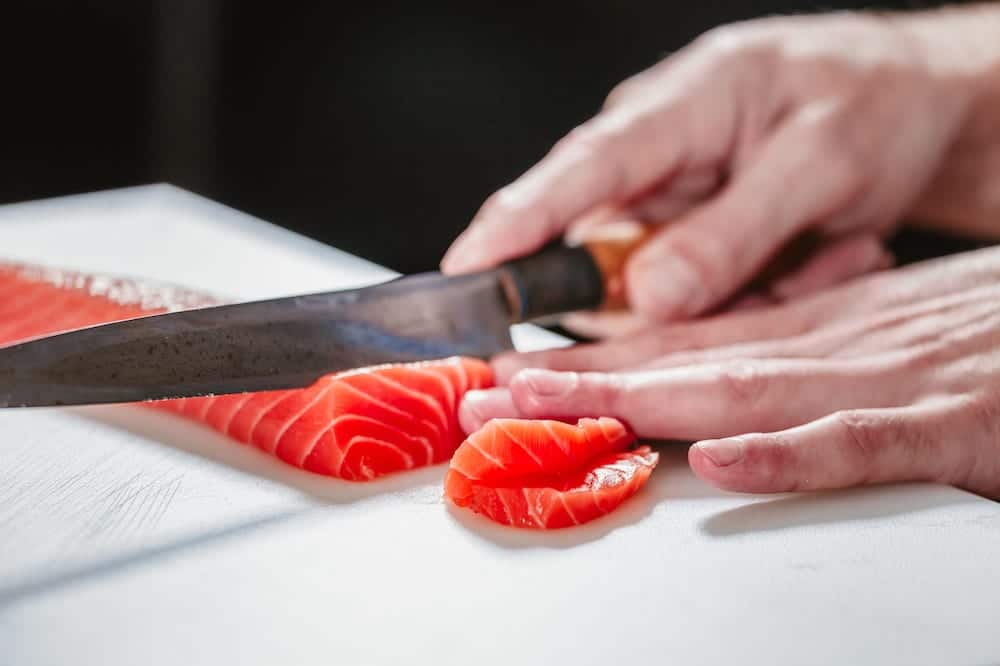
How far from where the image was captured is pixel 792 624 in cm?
124

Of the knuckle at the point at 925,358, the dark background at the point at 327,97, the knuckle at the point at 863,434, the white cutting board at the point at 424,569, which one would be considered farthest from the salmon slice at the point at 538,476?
the dark background at the point at 327,97

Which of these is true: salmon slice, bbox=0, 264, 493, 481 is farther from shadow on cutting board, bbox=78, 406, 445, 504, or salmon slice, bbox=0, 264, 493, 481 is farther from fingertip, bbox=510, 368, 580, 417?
fingertip, bbox=510, 368, 580, 417

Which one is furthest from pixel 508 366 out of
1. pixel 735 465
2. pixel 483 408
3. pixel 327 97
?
pixel 327 97

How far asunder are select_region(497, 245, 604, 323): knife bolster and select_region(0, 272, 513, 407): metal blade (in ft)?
0.14

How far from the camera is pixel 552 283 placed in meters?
2.14

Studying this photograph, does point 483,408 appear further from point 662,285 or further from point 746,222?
point 746,222

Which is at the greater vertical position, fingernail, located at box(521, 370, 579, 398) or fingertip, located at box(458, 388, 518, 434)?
fingernail, located at box(521, 370, 579, 398)

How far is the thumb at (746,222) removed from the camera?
2.21 metres

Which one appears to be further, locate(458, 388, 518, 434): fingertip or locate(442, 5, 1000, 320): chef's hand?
locate(442, 5, 1000, 320): chef's hand

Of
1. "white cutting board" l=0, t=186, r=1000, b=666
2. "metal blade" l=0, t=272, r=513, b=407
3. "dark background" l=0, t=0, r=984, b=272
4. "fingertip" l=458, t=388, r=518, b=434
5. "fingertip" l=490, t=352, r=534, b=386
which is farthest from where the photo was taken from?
"dark background" l=0, t=0, r=984, b=272

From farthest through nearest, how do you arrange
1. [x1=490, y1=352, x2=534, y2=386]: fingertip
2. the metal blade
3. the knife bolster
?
1. the knife bolster
2. [x1=490, y1=352, x2=534, y2=386]: fingertip
3. the metal blade

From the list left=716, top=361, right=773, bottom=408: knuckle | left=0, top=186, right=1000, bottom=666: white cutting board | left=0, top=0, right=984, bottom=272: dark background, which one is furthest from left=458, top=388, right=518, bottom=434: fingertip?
left=0, top=0, right=984, bottom=272: dark background

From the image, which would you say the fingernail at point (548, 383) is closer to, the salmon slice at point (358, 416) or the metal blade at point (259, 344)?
the salmon slice at point (358, 416)

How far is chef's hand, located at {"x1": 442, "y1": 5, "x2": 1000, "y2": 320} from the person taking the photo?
223 centimetres
